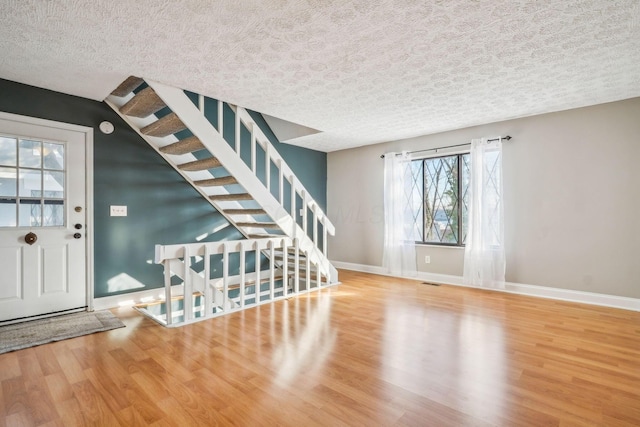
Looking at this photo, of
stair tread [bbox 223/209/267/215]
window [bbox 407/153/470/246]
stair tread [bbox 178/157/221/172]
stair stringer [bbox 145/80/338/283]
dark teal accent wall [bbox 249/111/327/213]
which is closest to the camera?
stair stringer [bbox 145/80/338/283]

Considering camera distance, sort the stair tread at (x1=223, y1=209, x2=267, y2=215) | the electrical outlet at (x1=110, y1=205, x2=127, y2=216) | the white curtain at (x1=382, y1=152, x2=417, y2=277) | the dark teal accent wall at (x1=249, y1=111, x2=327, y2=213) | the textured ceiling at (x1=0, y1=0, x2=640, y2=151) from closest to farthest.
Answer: the textured ceiling at (x1=0, y1=0, x2=640, y2=151) → the electrical outlet at (x1=110, y1=205, x2=127, y2=216) → the stair tread at (x1=223, y1=209, x2=267, y2=215) → the white curtain at (x1=382, y1=152, x2=417, y2=277) → the dark teal accent wall at (x1=249, y1=111, x2=327, y2=213)

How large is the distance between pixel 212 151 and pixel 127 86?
3.63 feet

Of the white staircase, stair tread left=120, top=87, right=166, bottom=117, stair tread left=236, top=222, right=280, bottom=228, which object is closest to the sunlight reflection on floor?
the white staircase

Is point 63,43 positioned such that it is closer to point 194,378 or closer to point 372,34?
point 372,34

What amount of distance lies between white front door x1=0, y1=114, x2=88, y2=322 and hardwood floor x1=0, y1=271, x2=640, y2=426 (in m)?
0.74

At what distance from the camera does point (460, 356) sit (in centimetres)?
240

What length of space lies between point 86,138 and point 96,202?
0.71 m

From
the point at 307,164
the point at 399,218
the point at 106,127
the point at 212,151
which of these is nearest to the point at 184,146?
the point at 212,151

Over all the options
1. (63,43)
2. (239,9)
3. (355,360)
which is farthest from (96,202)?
(355,360)

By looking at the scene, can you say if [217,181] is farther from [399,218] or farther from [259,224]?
[399,218]

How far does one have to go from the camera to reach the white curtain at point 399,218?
5234 millimetres

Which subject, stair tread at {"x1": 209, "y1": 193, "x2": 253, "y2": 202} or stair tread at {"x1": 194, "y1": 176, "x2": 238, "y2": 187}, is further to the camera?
stair tread at {"x1": 209, "y1": 193, "x2": 253, "y2": 202}

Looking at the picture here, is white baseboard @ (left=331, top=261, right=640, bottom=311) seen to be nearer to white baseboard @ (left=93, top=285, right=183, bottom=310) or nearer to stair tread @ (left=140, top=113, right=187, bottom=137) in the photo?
white baseboard @ (left=93, top=285, right=183, bottom=310)

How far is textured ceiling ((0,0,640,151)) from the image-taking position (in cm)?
197
